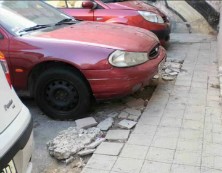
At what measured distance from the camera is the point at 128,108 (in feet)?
15.5

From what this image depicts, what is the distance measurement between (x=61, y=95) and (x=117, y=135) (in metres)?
0.96

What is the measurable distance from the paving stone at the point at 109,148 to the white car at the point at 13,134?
3.66ft

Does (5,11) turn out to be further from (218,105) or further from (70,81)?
(218,105)

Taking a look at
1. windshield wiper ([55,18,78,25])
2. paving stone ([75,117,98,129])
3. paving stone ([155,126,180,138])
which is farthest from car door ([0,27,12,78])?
paving stone ([155,126,180,138])

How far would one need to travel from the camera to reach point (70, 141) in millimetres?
3943

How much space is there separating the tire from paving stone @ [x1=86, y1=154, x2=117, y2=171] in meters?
0.96

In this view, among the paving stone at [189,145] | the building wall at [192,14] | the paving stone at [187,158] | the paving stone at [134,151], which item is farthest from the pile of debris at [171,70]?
the building wall at [192,14]

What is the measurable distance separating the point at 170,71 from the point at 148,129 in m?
2.14

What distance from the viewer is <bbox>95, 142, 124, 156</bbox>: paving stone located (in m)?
3.69

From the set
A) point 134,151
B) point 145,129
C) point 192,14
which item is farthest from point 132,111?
point 192,14

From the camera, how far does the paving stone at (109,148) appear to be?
3.69 meters

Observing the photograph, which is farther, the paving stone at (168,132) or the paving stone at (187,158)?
the paving stone at (168,132)

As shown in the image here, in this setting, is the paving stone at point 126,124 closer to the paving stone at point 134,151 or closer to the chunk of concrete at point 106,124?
the chunk of concrete at point 106,124

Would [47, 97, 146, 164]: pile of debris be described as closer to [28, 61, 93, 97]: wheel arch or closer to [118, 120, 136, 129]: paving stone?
[118, 120, 136, 129]: paving stone
